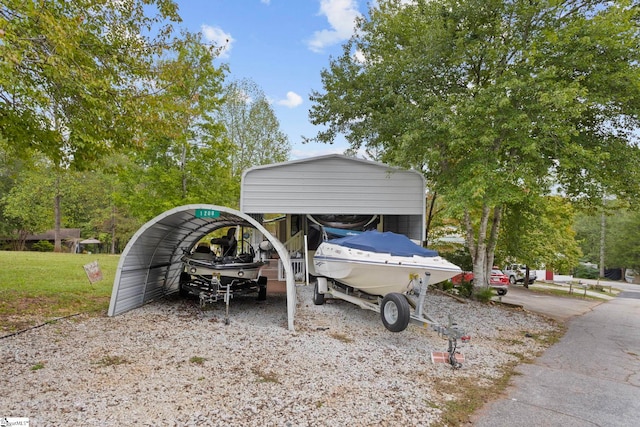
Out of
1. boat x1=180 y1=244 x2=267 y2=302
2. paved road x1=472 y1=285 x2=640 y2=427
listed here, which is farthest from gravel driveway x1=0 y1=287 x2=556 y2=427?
boat x1=180 y1=244 x2=267 y2=302

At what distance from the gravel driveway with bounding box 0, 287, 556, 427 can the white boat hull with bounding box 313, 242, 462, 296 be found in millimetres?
939

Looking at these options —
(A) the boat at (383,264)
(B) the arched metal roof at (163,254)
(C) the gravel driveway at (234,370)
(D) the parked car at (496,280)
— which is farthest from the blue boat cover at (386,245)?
(D) the parked car at (496,280)

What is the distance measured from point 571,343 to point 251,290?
23.5 feet

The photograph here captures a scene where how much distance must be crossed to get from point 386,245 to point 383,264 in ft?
2.09

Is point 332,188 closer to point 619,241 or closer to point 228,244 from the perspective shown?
point 228,244

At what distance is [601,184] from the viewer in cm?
936

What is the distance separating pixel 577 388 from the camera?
4945 millimetres

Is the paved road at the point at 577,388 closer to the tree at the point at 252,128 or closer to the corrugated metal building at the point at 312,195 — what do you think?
the corrugated metal building at the point at 312,195

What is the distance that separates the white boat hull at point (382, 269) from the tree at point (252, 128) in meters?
14.1

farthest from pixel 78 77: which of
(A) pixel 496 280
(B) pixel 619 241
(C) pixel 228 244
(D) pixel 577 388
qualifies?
(B) pixel 619 241

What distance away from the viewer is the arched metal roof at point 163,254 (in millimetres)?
7344

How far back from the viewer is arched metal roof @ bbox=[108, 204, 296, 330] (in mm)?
7344

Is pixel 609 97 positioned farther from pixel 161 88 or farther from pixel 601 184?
pixel 161 88

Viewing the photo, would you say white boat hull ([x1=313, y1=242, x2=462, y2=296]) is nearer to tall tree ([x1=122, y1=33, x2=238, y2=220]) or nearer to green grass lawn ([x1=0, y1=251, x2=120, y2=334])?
green grass lawn ([x1=0, y1=251, x2=120, y2=334])
